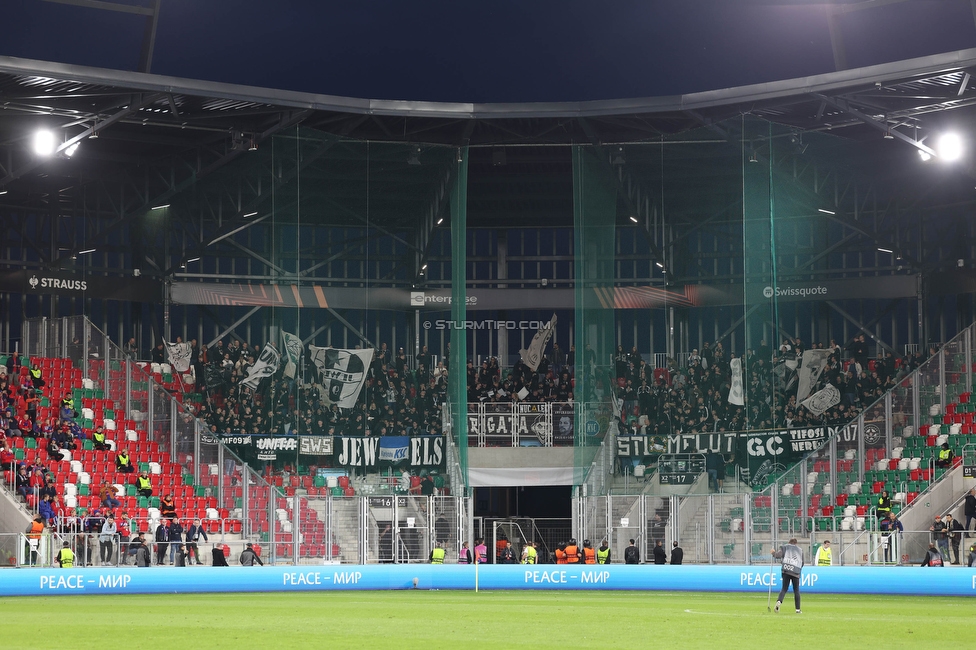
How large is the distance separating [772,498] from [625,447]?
3.54 metres

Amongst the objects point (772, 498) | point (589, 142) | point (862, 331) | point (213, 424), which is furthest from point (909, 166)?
point (213, 424)

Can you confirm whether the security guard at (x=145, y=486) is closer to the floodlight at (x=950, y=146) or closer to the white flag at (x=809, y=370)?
the white flag at (x=809, y=370)

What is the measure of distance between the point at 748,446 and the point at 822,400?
3.26m

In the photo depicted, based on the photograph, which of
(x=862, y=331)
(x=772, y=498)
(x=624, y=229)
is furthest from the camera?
(x=862, y=331)

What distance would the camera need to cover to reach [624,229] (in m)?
33.6

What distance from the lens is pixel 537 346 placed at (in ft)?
156

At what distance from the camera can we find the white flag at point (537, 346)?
46.5m

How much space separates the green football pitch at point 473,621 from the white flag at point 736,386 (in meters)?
4.35

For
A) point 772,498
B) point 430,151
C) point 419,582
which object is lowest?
point 419,582

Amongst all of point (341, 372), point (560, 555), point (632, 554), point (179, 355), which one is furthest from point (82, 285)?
point (632, 554)

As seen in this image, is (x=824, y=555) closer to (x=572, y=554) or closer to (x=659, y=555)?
(x=659, y=555)

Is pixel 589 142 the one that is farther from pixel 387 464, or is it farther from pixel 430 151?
pixel 387 464

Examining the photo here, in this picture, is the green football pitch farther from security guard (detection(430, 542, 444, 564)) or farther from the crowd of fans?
the crowd of fans

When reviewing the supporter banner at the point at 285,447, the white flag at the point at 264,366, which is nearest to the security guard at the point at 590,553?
the supporter banner at the point at 285,447
